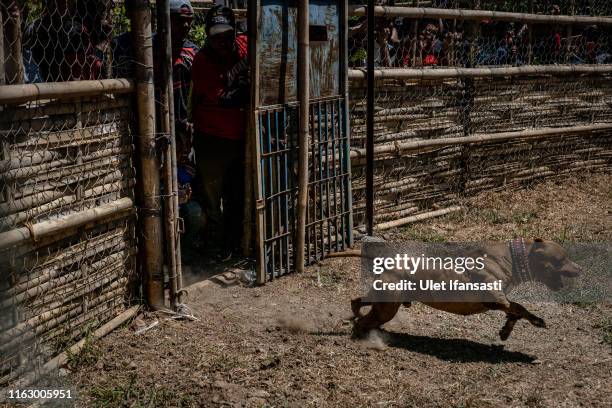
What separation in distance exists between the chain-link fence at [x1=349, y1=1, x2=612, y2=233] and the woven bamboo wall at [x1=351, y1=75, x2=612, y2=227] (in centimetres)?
1

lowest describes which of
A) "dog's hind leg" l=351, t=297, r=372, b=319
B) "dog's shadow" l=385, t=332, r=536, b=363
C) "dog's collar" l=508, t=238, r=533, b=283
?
A: "dog's shadow" l=385, t=332, r=536, b=363

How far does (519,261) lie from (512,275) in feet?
0.33

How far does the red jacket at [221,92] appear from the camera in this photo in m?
6.04

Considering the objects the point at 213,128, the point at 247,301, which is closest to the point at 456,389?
the point at 247,301

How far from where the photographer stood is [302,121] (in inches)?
244

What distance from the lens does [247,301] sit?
5754mm

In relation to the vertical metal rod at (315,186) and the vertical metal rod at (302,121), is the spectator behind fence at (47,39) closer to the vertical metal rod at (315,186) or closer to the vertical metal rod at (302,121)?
the vertical metal rod at (302,121)

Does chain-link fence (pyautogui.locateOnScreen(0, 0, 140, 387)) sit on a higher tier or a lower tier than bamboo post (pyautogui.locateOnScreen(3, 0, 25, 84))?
lower

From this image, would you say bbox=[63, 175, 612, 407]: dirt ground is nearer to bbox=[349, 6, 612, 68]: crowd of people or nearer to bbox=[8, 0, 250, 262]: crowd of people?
bbox=[8, 0, 250, 262]: crowd of people

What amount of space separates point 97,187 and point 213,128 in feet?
5.72

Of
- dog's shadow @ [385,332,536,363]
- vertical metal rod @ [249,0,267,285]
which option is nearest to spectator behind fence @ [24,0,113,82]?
vertical metal rod @ [249,0,267,285]

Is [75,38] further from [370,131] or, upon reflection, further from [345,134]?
[370,131]

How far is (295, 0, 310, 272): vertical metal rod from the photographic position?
19.9ft

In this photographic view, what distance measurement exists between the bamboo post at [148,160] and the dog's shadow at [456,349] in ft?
5.27
